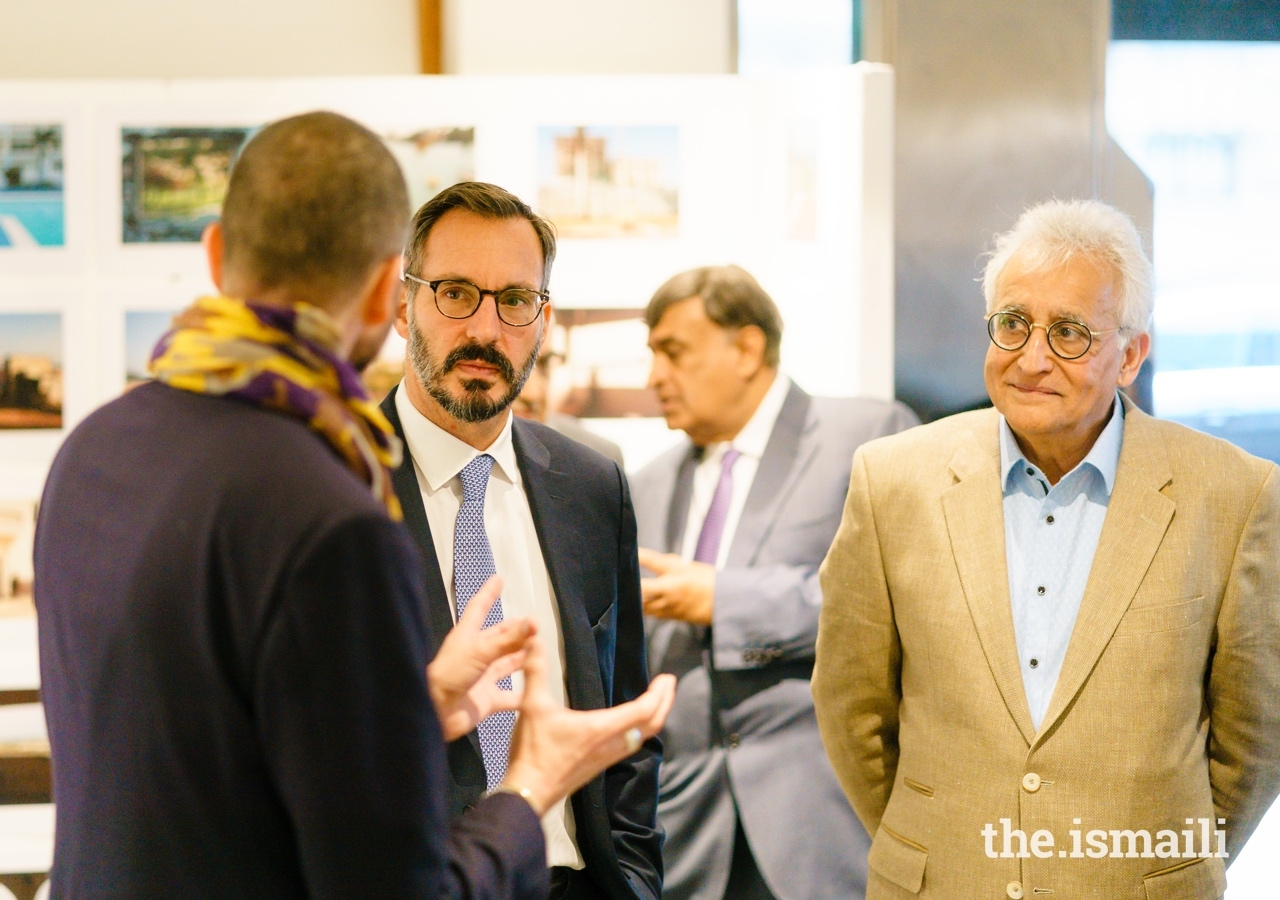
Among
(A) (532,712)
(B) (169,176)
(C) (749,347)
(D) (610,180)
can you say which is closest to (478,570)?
(A) (532,712)

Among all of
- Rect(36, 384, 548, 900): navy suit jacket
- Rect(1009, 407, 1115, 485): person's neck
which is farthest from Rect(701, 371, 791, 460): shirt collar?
Rect(36, 384, 548, 900): navy suit jacket

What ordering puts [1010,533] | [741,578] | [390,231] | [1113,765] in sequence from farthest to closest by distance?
[741,578], [1010,533], [1113,765], [390,231]

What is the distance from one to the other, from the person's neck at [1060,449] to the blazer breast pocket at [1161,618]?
29cm

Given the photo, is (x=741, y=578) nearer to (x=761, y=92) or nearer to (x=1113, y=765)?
(x=1113, y=765)

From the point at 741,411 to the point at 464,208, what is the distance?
1348 mm

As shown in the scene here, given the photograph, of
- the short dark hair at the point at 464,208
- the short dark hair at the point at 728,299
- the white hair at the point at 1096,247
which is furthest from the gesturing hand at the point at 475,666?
the short dark hair at the point at 728,299

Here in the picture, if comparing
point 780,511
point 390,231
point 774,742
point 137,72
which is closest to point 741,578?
point 780,511

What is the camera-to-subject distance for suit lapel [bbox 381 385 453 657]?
1.73 metres

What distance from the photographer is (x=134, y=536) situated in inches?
39.8

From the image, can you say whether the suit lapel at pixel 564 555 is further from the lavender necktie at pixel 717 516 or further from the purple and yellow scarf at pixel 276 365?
the lavender necktie at pixel 717 516

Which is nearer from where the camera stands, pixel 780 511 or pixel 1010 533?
pixel 1010 533

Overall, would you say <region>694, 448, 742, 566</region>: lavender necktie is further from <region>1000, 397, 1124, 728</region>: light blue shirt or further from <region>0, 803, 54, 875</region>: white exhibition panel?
<region>0, 803, 54, 875</region>: white exhibition panel

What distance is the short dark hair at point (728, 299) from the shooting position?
10.2ft

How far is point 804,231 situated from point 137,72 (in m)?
2.25
